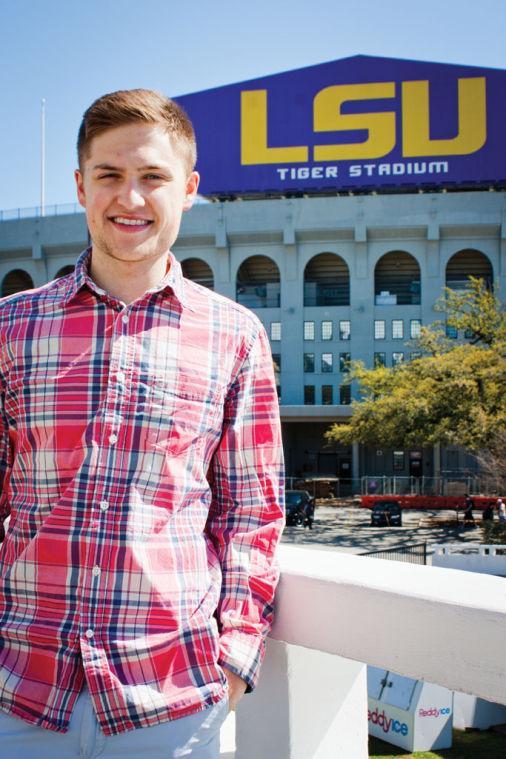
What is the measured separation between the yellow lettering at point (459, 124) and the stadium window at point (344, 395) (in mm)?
16384

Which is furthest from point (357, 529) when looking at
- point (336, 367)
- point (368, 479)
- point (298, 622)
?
point (298, 622)

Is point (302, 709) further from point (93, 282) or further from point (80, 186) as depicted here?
point (80, 186)

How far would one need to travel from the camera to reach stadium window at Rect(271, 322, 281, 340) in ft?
166

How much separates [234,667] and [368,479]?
38.6 meters

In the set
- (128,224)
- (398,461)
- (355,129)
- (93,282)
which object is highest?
(355,129)

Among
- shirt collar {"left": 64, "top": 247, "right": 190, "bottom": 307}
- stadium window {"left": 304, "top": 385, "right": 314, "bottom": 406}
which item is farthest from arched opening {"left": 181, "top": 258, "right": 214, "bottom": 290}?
shirt collar {"left": 64, "top": 247, "right": 190, "bottom": 307}

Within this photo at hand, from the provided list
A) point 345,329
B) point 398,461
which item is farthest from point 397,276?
point 398,461

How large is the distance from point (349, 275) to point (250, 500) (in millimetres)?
52335

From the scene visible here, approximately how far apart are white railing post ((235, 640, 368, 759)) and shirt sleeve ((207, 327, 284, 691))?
0.65ft

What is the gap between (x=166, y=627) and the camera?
165cm

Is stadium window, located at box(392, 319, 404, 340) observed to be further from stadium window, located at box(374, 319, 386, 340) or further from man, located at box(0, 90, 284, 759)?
man, located at box(0, 90, 284, 759)

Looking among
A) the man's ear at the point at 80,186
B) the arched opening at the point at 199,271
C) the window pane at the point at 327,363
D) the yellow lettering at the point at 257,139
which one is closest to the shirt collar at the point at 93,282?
the man's ear at the point at 80,186

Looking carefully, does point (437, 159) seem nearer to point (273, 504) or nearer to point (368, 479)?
point (368, 479)

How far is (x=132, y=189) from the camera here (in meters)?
1.88
